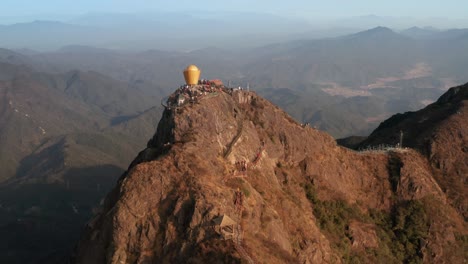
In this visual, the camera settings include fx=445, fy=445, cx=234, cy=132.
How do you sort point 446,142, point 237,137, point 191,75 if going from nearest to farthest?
1. point 237,137
2. point 191,75
3. point 446,142

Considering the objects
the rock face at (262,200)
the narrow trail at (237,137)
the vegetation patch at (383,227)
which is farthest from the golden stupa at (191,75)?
the vegetation patch at (383,227)

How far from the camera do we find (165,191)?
3809 cm

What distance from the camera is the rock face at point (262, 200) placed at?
35281mm

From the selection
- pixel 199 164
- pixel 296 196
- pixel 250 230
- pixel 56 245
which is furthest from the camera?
pixel 56 245

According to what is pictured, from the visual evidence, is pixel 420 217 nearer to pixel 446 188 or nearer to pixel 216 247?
pixel 446 188

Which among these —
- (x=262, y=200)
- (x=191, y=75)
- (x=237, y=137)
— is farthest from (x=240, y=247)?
(x=191, y=75)

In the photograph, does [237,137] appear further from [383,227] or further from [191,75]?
[383,227]

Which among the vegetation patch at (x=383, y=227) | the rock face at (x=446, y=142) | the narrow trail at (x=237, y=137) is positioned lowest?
the vegetation patch at (x=383, y=227)

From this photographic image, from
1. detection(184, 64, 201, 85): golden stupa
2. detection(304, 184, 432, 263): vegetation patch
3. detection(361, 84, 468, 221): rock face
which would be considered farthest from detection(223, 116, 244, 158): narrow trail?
detection(361, 84, 468, 221): rock face

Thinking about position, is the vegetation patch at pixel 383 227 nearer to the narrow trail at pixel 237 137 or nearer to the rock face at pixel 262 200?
the rock face at pixel 262 200

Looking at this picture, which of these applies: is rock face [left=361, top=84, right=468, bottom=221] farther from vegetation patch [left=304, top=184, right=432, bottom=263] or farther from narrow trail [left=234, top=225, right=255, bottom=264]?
narrow trail [left=234, top=225, right=255, bottom=264]

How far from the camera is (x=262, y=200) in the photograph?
42.9 m

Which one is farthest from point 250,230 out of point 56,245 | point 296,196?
point 56,245

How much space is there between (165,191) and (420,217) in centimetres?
3779
